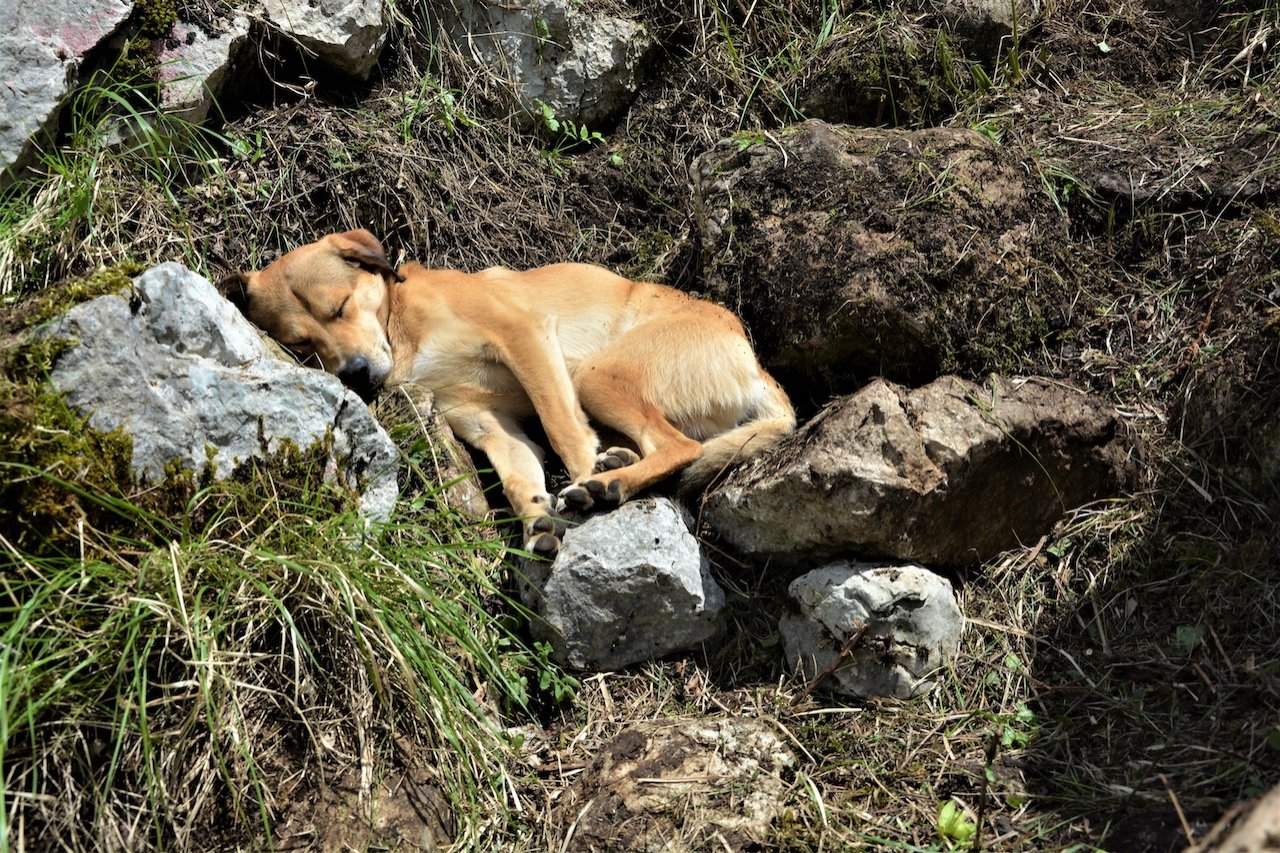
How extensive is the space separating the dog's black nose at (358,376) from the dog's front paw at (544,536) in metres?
1.14

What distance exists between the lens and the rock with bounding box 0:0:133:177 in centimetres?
443

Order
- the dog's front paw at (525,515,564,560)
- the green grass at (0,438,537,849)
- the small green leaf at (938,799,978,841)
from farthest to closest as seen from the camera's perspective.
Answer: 1. the dog's front paw at (525,515,564,560)
2. the small green leaf at (938,799,978,841)
3. the green grass at (0,438,537,849)

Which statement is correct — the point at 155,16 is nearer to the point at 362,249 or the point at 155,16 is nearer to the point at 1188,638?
the point at 362,249

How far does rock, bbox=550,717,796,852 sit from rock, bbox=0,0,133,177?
3469 mm

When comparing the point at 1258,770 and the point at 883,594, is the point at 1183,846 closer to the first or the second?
the point at 1258,770

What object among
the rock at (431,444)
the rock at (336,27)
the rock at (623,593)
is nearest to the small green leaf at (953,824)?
the rock at (623,593)

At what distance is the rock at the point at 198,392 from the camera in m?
3.43

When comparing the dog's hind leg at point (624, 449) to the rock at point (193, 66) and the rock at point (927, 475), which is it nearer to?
the rock at point (927, 475)

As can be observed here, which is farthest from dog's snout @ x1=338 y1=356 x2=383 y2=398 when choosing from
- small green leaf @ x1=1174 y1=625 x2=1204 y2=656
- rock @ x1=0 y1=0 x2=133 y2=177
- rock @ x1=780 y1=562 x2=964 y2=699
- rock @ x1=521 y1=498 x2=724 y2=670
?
small green leaf @ x1=1174 y1=625 x2=1204 y2=656

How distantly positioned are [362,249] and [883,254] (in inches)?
95.3

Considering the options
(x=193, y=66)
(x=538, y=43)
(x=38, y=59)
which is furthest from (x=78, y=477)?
(x=538, y=43)

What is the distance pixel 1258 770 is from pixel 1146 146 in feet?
9.82

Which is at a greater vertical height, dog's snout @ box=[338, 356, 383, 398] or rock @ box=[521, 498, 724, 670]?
dog's snout @ box=[338, 356, 383, 398]

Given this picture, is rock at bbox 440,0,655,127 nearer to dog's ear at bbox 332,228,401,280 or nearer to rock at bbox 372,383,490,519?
dog's ear at bbox 332,228,401,280
